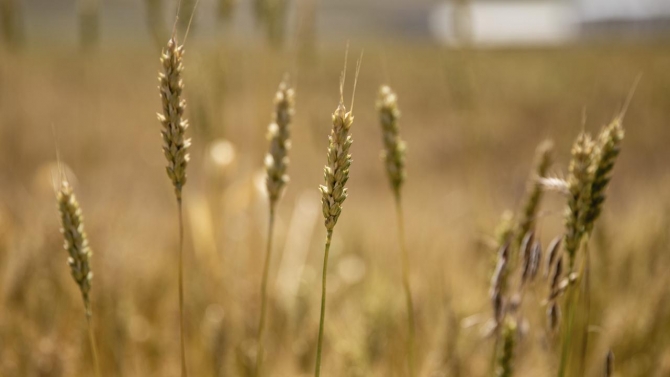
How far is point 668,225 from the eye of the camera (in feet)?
4.27

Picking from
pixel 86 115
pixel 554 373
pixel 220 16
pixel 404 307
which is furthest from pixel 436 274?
pixel 86 115

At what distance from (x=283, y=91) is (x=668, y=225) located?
1.29 meters

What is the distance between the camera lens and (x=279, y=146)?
1.75ft

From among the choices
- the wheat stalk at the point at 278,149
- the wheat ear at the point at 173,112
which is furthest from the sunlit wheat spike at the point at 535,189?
the wheat ear at the point at 173,112

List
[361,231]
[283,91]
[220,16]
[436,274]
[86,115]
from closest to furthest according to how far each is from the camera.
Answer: [283,91] < [220,16] < [436,274] < [361,231] < [86,115]

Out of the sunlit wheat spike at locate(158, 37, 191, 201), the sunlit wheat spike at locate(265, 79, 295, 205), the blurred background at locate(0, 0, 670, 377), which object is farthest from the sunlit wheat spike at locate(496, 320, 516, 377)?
the sunlit wheat spike at locate(158, 37, 191, 201)

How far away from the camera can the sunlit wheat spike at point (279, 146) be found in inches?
A: 20.9

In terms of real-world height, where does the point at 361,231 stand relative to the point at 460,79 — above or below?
below

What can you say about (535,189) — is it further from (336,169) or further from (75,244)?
(75,244)

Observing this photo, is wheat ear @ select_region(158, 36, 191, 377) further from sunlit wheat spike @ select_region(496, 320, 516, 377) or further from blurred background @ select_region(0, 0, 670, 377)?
sunlit wheat spike @ select_region(496, 320, 516, 377)

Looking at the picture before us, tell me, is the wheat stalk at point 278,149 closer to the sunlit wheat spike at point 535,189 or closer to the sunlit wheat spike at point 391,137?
the sunlit wheat spike at point 391,137

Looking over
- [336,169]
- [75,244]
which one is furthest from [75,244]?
[336,169]

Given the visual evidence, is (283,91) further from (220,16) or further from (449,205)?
(449,205)

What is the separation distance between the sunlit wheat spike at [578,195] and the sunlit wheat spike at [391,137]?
200mm
